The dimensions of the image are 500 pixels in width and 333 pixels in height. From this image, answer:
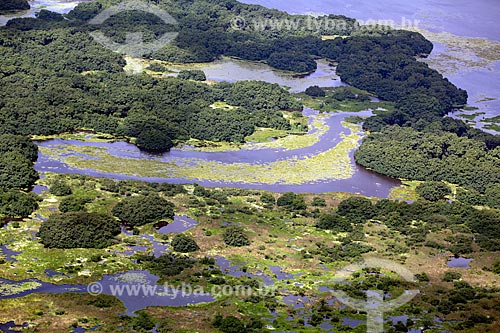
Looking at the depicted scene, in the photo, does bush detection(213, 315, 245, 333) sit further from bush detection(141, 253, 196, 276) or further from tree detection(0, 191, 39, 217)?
tree detection(0, 191, 39, 217)

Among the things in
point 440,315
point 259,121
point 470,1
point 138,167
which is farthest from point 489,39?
point 440,315

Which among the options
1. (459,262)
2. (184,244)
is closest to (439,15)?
(459,262)

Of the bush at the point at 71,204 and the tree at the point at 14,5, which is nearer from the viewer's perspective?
the bush at the point at 71,204

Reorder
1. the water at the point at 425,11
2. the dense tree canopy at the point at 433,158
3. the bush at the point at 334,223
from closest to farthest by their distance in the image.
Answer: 1. the bush at the point at 334,223
2. the dense tree canopy at the point at 433,158
3. the water at the point at 425,11

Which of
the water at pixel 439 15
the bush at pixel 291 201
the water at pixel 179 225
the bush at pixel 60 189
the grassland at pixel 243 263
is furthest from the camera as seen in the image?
the water at pixel 439 15

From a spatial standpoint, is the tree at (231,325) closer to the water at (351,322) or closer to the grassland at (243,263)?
the grassland at (243,263)

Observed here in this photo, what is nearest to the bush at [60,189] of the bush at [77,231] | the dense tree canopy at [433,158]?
the bush at [77,231]
